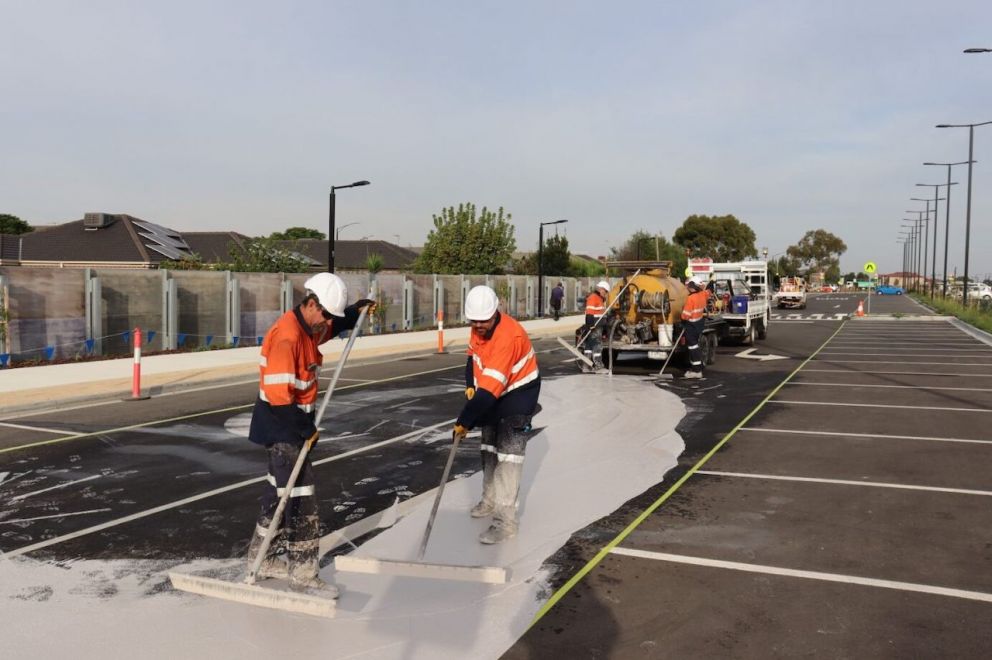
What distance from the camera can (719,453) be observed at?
8641 millimetres

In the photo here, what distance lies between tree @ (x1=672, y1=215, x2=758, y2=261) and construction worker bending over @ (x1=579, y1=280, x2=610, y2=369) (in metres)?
81.7

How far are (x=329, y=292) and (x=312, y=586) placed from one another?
174 cm

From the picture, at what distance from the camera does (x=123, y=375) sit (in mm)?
14547

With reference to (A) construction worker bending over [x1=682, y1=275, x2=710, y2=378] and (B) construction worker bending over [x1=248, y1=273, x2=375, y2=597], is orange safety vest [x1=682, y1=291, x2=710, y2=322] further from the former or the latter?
(B) construction worker bending over [x1=248, y1=273, x2=375, y2=597]

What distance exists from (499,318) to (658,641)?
8.18 ft

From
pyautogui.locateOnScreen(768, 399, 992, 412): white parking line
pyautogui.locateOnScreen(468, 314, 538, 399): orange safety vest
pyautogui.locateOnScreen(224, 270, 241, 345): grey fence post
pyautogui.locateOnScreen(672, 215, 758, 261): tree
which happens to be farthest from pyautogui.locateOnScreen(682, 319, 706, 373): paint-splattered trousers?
pyautogui.locateOnScreen(672, 215, 758, 261): tree

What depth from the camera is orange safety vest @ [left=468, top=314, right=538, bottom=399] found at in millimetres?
5426

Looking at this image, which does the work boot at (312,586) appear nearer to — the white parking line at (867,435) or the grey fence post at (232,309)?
the white parking line at (867,435)

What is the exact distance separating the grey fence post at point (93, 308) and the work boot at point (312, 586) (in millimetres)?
15103

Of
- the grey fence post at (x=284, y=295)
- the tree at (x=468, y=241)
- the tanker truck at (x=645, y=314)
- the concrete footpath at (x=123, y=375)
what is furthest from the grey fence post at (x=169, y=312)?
the tree at (x=468, y=241)

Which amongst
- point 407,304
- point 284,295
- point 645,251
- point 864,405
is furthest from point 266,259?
point 645,251

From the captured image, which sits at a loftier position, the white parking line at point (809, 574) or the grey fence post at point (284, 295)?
the grey fence post at point (284, 295)

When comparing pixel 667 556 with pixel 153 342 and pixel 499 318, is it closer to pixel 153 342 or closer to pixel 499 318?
pixel 499 318

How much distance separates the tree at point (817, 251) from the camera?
131 m
